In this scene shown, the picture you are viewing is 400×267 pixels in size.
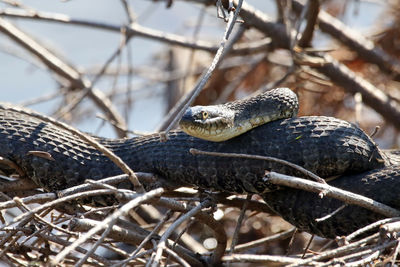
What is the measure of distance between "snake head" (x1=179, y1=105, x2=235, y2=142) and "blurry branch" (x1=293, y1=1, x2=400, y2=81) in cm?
273

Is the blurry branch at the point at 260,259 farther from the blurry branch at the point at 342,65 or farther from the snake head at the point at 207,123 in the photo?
the blurry branch at the point at 342,65

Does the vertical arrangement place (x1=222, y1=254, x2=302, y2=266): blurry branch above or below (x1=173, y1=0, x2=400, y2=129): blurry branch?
below

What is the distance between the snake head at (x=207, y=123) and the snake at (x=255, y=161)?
0.28ft

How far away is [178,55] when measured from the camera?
913cm

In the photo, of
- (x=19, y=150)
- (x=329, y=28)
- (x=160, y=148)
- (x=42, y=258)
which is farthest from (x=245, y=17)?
(x=42, y=258)

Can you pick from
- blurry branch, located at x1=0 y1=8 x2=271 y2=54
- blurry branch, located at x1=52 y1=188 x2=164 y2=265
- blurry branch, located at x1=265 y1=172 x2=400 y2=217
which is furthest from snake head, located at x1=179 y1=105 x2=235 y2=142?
blurry branch, located at x1=0 y1=8 x2=271 y2=54

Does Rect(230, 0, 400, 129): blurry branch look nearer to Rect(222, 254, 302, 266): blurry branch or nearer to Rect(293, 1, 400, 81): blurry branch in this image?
Rect(293, 1, 400, 81): blurry branch

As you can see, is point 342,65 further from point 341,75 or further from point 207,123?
point 207,123

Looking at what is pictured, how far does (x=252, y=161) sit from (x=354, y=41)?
3.13 metres

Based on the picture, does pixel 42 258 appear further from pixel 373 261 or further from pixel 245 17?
pixel 245 17

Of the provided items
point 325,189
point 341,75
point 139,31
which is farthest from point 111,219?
point 341,75

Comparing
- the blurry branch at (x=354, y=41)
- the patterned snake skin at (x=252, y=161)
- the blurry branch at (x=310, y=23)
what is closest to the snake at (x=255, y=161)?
the patterned snake skin at (x=252, y=161)

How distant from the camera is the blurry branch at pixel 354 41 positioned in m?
6.61

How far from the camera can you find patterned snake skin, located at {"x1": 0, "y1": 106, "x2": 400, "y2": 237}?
3783 millimetres
